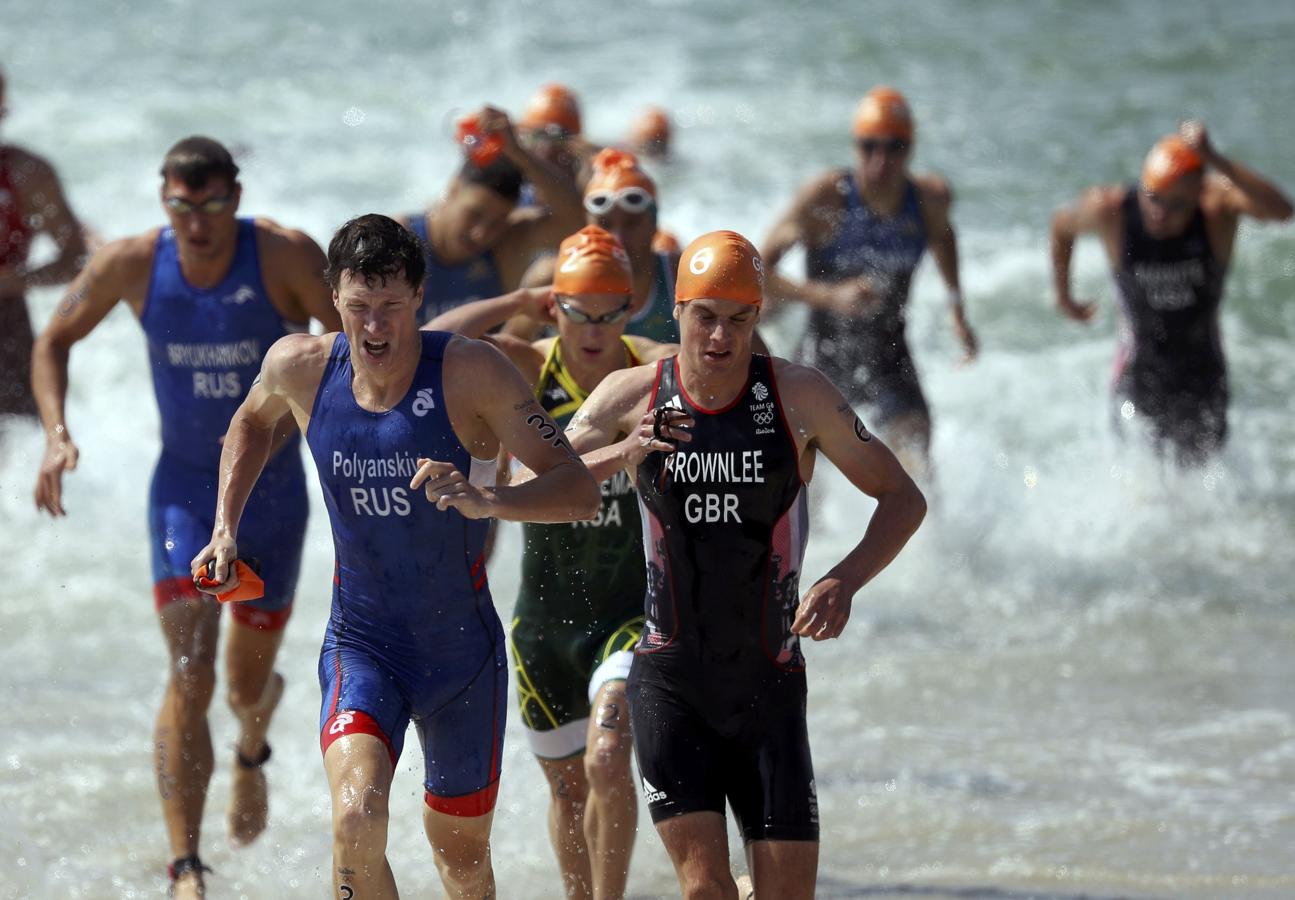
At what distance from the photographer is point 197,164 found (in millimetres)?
5867

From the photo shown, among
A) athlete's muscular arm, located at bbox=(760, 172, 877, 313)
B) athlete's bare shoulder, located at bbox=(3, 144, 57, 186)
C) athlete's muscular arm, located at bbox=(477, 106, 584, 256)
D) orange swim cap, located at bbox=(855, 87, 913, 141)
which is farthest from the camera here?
orange swim cap, located at bbox=(855, 87, 913, 141)

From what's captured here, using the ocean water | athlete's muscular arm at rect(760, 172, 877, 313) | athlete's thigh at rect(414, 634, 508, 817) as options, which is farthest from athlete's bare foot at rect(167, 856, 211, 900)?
athlete's muscular arm at rect(760, 172, 877, 313)

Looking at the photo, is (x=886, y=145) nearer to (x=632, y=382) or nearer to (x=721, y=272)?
(x=632, y=382)

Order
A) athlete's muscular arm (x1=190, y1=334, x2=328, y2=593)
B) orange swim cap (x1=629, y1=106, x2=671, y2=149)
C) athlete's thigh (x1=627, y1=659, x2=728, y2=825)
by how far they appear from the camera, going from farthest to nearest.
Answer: orange swim cap (x1=629, y1=106, x2=671, y2=149) < athlete's muscular arm (x1=190, y1=334, x2=328, y2=593) < athlete's thigh (x1=627, y1=659, x2=728, y2=825)

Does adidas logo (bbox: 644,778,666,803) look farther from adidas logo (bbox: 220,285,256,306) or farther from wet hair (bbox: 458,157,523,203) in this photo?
wet hair (bbox: 458,157,523,203)

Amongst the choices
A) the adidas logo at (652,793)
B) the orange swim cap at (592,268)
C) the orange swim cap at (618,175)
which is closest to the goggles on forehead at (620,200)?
the orange swim cap at (618,175)

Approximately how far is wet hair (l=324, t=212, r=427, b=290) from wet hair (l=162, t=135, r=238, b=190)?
1.66m

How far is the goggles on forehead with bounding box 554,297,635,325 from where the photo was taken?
17.0 ft

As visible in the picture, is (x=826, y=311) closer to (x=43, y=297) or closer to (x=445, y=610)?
(x=445, y=610)

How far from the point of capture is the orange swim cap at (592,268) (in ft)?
17.1

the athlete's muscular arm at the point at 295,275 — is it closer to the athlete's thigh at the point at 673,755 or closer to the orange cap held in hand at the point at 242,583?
the orange cap held in hand at the point at 242,583

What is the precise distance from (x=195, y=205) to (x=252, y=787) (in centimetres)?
212

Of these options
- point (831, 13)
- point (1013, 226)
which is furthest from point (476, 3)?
point (1013, 226)

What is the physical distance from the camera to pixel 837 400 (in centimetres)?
440
